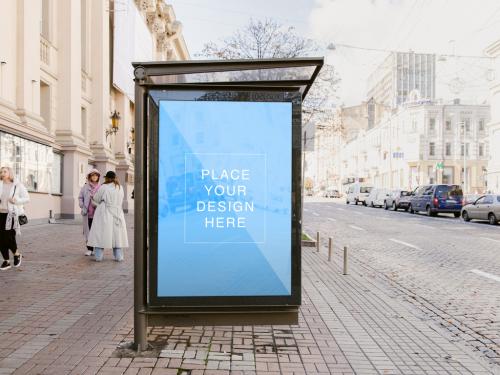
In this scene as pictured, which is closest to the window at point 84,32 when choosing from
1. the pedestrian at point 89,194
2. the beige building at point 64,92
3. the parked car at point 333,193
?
the beige building at point 64,92

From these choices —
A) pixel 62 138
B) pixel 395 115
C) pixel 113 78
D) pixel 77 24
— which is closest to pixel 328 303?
pixel 62 138

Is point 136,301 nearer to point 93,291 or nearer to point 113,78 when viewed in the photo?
point 93,291

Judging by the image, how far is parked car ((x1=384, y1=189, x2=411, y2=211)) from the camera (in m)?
35.0

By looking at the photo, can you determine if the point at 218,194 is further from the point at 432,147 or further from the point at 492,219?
the point at 432,147

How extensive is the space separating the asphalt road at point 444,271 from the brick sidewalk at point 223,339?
1.31 feet

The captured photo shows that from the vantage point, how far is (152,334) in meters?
5.24

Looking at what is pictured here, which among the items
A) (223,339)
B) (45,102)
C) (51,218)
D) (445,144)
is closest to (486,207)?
(51,218)

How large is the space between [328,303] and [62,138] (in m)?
17.7

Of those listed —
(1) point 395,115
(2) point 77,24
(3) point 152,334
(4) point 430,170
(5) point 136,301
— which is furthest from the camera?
(1) point 395,115

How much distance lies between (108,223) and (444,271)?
6.64m

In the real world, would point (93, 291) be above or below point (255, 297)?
below

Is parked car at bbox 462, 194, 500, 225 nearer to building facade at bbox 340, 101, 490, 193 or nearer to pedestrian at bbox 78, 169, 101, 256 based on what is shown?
pedestrian at bbox 78, 169, 101, 256

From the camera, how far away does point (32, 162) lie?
1775cm

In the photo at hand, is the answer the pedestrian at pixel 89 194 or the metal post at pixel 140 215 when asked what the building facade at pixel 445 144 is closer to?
the pedestrian at pixel 89 194
